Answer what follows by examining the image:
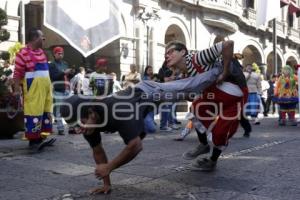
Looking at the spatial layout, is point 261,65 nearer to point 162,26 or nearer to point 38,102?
point 162,26

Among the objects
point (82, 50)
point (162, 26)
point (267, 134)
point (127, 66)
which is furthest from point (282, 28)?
point (267, 134)

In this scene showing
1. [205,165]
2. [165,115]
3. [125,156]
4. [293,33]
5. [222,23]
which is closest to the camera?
[125,156]

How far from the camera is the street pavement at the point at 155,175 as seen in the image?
4.59 metres

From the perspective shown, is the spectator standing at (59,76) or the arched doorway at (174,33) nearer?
the spectator standing at (59,76)

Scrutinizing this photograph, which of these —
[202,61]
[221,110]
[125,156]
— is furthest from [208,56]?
[125,156]

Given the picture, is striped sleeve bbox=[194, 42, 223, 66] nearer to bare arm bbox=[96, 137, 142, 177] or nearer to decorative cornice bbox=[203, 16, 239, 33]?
bare arm bbox=[96, 137, 142, 177]

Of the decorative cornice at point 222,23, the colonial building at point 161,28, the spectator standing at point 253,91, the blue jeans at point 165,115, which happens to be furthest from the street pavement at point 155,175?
the decorative cornice at point 222,23

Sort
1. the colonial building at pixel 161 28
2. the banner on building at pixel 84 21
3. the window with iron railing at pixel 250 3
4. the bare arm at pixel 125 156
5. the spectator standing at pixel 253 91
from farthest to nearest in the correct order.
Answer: the window with iron railing at pixel 250 3 < the colonial building at pixel 161 28 < the banner on building at pixel 84 21 < the spectator standing at pixel 253 91 < the bare arm at pixel 125 156

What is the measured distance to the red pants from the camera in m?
5.52

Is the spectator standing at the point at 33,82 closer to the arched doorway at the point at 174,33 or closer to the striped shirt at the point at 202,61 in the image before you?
the striped shirt at the point at 202,61

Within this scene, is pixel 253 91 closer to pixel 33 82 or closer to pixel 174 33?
pixel 33 82

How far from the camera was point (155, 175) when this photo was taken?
17.8 feet

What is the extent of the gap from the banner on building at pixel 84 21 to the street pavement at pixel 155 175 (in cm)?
788

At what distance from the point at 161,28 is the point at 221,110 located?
54.5ft
